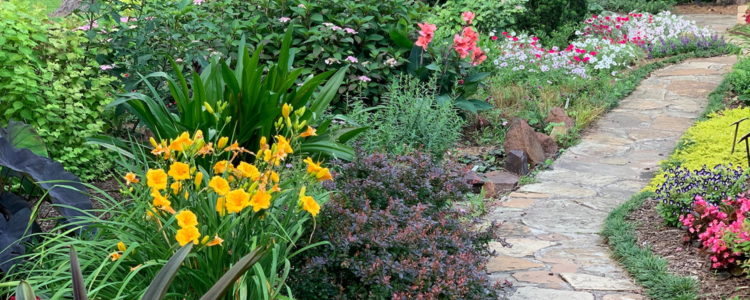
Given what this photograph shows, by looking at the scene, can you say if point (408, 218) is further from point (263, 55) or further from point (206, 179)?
point (263, 55)

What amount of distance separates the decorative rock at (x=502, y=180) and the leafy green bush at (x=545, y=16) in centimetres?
486

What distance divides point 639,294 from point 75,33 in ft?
12.8

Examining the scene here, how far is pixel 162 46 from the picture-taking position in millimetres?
4867

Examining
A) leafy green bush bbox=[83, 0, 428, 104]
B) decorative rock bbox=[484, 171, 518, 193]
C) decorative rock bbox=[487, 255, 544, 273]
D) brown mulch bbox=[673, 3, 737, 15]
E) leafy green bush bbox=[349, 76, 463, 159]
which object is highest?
leafy green bush bbox=[83, 0, 428, 104]

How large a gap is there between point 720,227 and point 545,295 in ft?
3.20

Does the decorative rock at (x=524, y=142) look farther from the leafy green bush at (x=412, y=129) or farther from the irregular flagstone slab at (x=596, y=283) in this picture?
the irregular flagstone slab at (x=596, y=283)

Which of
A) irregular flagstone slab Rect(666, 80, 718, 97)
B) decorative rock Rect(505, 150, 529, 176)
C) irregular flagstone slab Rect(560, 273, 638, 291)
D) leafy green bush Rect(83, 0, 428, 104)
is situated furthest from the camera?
irregular flagstone slab Rect(666, 80, 718, 97)

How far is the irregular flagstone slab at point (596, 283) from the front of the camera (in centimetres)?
331

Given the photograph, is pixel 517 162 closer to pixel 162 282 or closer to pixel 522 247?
pixel 522 247

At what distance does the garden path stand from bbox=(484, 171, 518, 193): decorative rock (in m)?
0.12

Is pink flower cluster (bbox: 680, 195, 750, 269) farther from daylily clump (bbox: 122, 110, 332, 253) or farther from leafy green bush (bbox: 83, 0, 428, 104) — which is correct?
leafy green bush (bbox: 83, 0, 428, 104)

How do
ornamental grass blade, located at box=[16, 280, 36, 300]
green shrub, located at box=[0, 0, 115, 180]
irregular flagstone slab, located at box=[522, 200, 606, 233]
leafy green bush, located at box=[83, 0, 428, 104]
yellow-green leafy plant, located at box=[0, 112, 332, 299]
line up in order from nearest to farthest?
1. ornamental grass blade, located at box=[16, 280, 36, 300]
2. yellow-green leafy plant, located at box=[0, 112, 332, 299]
3. green shrub, located at box=[0, 0, 115, 180]
4. irregular flagstone slab, located at box=[522, 200, 606, 233]
5. leafy green bush, located at box=[83, 0, 428, 104]

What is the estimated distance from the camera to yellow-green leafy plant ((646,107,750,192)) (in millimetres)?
4762

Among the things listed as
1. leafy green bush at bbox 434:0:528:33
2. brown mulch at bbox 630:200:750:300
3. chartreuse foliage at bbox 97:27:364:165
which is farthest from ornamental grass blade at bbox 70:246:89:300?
leafy green bush at bbox 434:0:528:33
